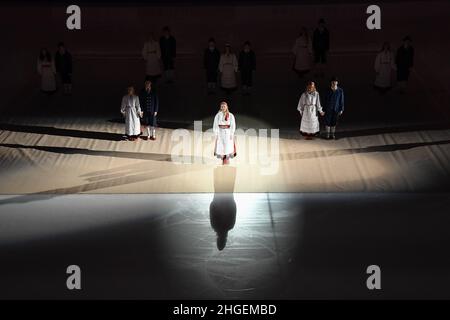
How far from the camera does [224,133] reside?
37.3 ft

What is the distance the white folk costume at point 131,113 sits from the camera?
40.9 ft

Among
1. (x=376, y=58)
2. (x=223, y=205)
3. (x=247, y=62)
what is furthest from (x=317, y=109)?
(x=223, y=205)

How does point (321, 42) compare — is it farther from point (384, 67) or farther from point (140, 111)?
point (140, 111)

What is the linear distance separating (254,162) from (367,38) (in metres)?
7.85

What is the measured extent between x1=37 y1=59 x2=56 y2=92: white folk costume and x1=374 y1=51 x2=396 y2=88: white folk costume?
22.9 feet

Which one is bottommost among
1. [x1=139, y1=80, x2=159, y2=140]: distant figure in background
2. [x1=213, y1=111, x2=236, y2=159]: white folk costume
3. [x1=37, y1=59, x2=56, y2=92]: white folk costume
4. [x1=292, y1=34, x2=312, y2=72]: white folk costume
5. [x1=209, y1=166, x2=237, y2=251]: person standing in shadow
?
[x1=209, y1=166, x2=237, y2=251]: person standing in shadow

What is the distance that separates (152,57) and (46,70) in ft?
7.60

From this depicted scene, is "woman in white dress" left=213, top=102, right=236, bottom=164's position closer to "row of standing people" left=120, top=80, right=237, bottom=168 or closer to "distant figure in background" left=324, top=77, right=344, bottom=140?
"row of standing people" left=120, top=80, right=237, bottom=168

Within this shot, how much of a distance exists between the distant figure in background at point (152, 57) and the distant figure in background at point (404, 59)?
523cm

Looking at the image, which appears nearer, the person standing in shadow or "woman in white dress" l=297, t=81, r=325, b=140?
the person standing in shadow

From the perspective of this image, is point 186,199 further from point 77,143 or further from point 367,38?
point 367,38

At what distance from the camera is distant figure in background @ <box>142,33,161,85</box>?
14641 mm

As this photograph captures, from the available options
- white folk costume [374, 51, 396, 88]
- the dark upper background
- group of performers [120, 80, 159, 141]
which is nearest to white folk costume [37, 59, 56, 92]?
the dark upper background

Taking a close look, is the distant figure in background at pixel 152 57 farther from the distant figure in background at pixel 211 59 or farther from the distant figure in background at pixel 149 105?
the distant figure in background at pixel 149 105
